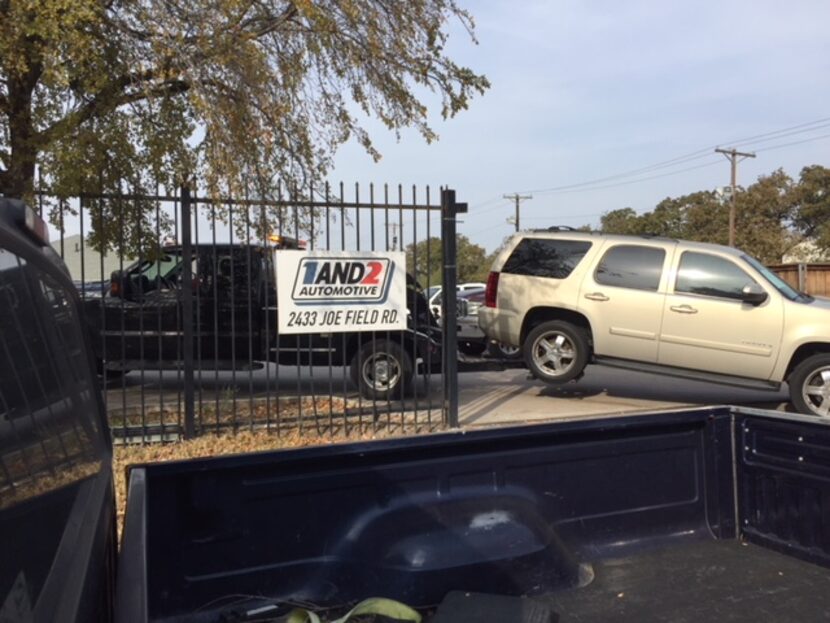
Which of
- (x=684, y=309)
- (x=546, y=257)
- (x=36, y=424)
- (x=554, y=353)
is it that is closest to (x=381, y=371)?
(x=554, y=353)

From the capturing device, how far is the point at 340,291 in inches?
297

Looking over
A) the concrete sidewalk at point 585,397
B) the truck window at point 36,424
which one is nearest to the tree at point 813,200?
the concrete sidewalk at point 585,397

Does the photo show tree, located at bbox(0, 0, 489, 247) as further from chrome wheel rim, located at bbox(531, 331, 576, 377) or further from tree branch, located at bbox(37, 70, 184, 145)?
chrome wheel rim, located at bbox(531, 331, 576, 377)

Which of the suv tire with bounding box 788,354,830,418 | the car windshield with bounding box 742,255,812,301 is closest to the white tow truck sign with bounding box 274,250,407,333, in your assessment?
the car windshield with bounding box 742,255,812,301

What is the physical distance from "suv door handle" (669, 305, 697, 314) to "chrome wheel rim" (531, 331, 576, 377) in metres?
1.23

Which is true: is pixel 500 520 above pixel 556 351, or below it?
below

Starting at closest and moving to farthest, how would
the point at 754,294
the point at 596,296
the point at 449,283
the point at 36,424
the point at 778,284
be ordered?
the point at 36,424, the point at 449,283, the point at 754,294, the point at 778,284, the point at 596,296

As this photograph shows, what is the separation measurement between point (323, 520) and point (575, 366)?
21.4ft

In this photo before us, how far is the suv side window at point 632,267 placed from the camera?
911 centimetres

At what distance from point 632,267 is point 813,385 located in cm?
234

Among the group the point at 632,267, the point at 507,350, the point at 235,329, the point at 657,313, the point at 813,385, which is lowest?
the point at 813,385

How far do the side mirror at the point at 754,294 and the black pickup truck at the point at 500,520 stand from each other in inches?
210

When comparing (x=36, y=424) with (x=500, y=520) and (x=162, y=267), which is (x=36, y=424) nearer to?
(x=500, y=520)

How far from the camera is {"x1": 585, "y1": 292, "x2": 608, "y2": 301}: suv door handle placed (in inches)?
362
